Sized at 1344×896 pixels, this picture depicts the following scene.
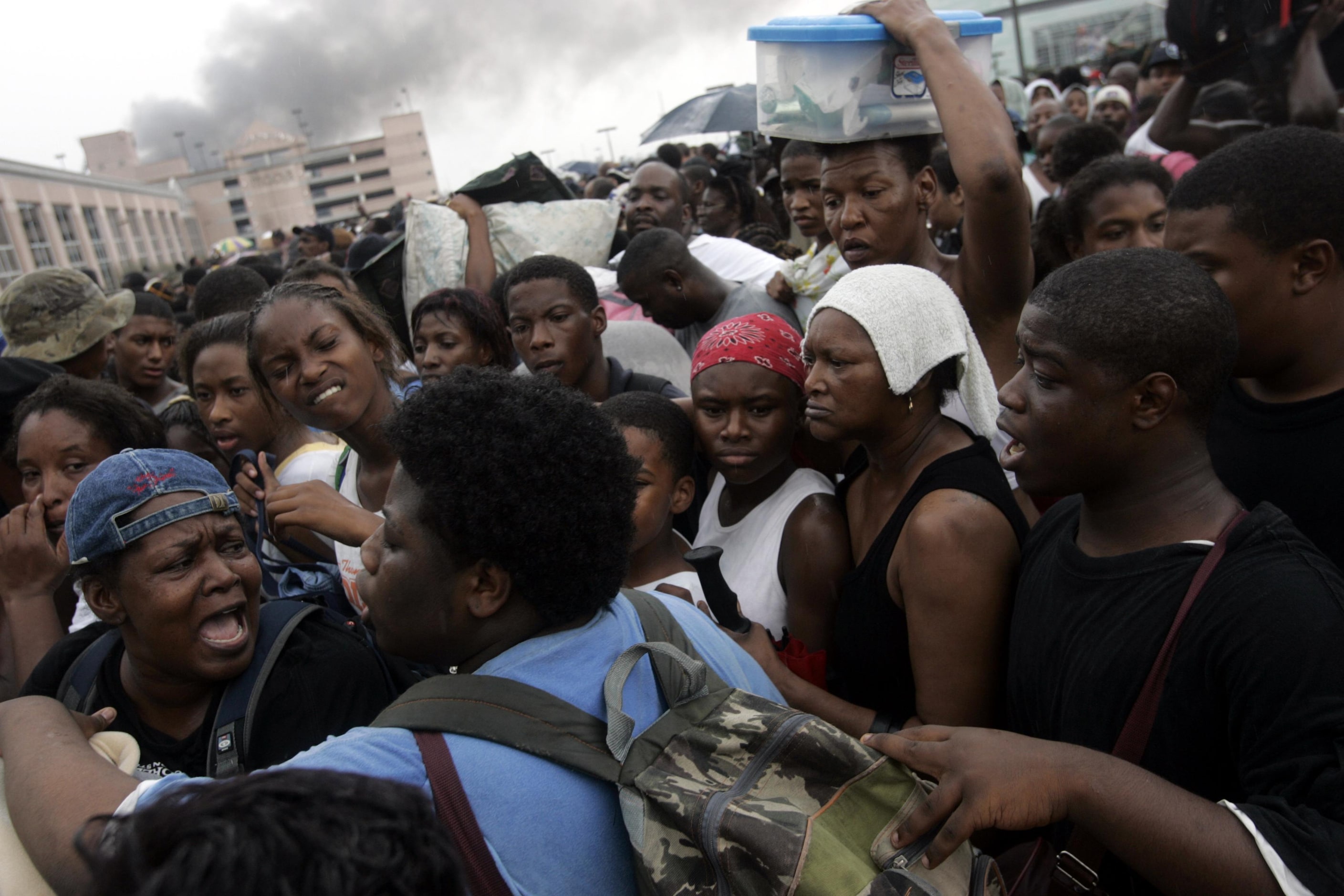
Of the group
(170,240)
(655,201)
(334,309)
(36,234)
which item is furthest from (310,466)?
(170,240)

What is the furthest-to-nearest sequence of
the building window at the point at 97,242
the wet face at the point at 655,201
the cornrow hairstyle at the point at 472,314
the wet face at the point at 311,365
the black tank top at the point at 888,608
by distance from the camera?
the building window at the point at 97,242 < the wet face at the point at 655,201 < the cornrow hairstyle at the point at 472,314 < the wet face at the point at 311,365 < the black tank top at the point at 888,608

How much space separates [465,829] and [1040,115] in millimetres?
9573

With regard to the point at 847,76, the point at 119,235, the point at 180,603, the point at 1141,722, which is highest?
the point at 119,235

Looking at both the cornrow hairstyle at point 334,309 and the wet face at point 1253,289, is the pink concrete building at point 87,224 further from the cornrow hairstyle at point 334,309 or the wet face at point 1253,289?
the wet face at point 1253,289

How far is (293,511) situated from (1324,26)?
173 inches

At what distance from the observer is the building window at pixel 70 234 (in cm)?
4334

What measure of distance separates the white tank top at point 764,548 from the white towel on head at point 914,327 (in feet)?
1.65

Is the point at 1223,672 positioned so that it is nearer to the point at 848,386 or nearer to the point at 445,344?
the point at 848,386

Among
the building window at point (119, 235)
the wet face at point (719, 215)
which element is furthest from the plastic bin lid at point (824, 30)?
the building window at point (119, 235)

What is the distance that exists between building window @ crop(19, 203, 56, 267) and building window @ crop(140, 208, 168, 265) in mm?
21024

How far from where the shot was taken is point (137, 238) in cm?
5750

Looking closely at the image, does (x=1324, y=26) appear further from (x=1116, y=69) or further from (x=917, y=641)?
(x=1116, y=69)

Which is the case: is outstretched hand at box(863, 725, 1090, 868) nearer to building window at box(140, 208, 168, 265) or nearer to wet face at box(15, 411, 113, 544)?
wet face at box(15, 411, 113, 544)

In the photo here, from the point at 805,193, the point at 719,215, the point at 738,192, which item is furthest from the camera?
the point at 738,192
